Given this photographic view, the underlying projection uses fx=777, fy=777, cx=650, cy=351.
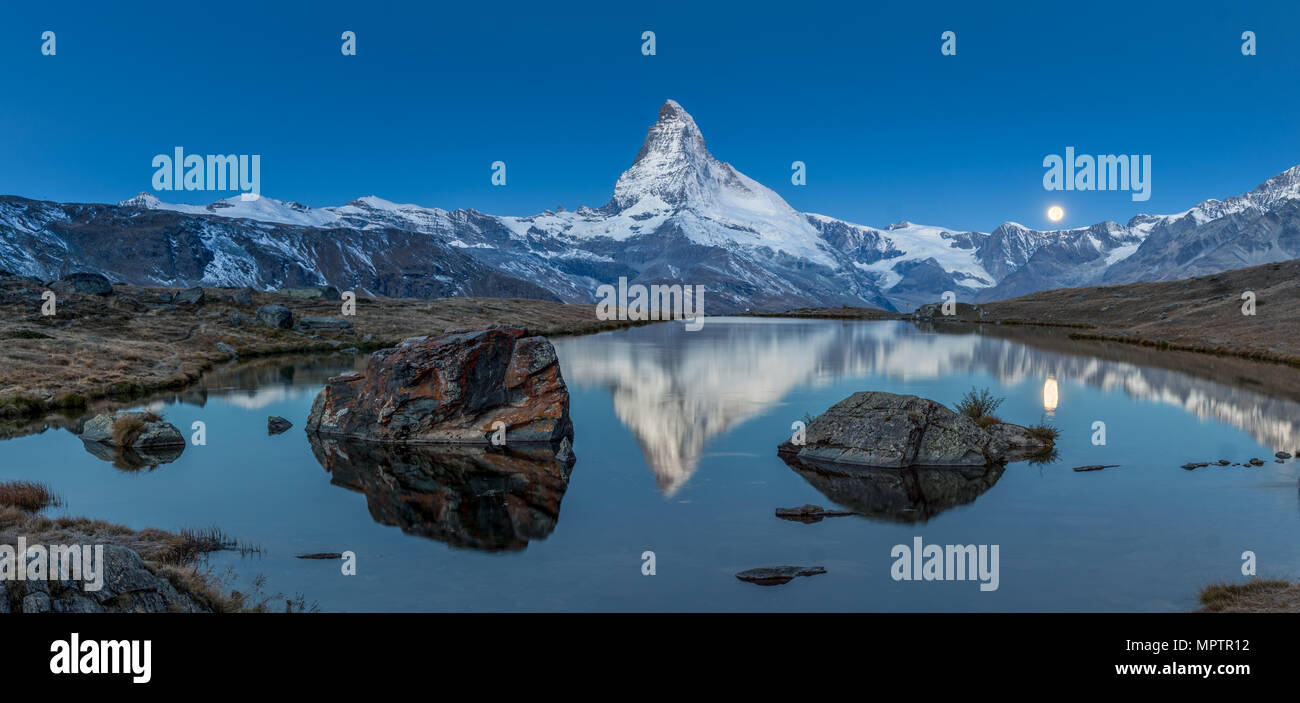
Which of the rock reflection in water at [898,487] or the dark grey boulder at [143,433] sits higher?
the dark grey boulder at [143,433]

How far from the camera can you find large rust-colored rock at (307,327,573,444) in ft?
105

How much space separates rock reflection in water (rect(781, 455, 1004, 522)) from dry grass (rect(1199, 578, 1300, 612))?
22.9 ft

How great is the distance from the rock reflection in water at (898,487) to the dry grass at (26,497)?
74.2ft

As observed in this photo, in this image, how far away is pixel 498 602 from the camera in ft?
51.4

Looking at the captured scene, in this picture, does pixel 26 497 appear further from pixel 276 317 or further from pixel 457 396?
pixel 276 317

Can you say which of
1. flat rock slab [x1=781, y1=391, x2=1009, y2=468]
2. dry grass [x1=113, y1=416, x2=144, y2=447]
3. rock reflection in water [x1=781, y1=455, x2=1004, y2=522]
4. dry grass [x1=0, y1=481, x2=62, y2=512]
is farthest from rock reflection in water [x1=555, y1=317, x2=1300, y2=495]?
dry grass [x1=113, y1=416, x2=144, y2=447]

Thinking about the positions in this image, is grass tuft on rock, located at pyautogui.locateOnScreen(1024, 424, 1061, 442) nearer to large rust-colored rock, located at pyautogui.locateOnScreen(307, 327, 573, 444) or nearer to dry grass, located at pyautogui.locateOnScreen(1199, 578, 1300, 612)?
dry grass, located at pyautogui.locateOnScreen(1199, 578, 1300, 612)

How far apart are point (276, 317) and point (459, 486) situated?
76480 millimetres

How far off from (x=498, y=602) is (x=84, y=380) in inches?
1729

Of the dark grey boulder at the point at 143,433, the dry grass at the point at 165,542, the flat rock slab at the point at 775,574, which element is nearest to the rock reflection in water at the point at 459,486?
the dry grass at the point at 165,542

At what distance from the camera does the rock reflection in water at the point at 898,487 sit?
2217 cm

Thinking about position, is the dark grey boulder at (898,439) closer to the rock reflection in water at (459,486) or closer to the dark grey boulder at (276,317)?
the rock reflection in water at (459,486)

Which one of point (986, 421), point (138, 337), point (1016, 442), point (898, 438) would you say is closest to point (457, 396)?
point (898, 438)
